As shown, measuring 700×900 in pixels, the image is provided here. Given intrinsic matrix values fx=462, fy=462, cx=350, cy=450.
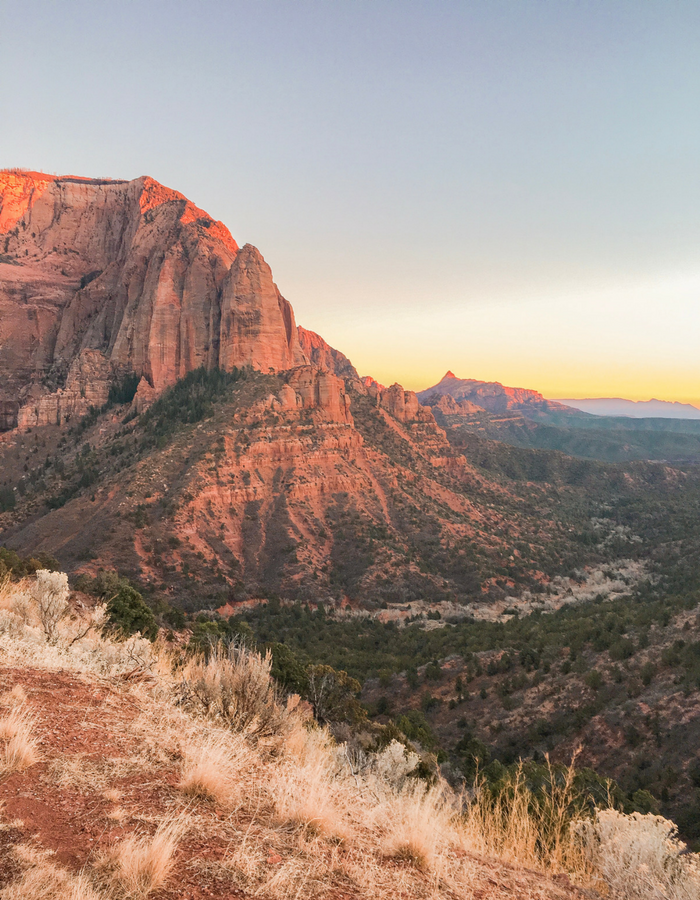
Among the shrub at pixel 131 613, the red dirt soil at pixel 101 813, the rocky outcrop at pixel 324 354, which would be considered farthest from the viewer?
the rocky outcrop at pixel 324 354

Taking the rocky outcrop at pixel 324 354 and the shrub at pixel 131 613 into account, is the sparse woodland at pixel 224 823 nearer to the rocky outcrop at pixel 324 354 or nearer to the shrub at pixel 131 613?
the shrub at pixel 131 613

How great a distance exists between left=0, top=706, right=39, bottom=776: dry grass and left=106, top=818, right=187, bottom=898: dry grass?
142 cm

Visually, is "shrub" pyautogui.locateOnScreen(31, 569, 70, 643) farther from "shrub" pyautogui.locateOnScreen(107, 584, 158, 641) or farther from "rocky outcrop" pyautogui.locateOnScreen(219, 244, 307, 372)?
"rocky outcrop" pyautogui.locateOnScreen(219, 244, 307, 372)

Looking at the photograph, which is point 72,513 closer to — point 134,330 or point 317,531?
point 317,531

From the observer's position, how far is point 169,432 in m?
54.6

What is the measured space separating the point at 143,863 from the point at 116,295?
91163 millimetres

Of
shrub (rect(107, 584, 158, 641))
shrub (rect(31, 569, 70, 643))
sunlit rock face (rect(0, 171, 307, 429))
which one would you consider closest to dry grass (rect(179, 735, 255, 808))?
shrub (rect(31, 569, 70, 643))

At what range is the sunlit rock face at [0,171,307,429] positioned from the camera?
64875 millimetres

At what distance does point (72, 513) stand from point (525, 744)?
40766 mm

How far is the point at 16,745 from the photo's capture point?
157 inches

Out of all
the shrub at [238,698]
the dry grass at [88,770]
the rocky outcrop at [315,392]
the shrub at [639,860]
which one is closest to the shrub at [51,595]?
the shrub at [238,698]

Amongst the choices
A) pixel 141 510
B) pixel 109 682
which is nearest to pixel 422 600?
pixel 141 510

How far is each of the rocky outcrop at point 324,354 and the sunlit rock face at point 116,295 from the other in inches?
3017

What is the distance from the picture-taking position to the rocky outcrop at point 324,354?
163 meters
